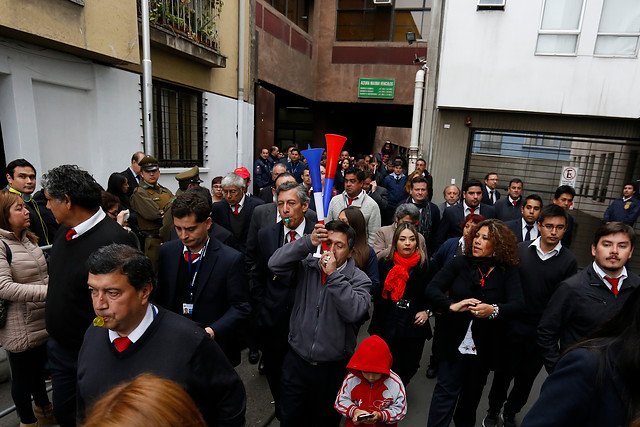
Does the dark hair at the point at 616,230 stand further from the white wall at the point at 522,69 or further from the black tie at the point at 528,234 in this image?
the white wall at the point at 522,69

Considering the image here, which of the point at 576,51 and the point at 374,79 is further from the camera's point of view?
the point at 374,79

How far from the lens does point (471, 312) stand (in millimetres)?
2816

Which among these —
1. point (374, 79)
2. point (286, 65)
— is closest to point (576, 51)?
point (374, 79)

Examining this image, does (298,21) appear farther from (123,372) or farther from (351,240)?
(123,372)

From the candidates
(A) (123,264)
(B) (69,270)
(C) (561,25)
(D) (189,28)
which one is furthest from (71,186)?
(C) (561,25)

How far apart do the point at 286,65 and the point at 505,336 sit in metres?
12.1

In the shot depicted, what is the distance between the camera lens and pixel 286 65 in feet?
43.0

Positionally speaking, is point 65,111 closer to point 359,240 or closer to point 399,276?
point 359,240

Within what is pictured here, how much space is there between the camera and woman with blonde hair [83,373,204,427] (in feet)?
3.20

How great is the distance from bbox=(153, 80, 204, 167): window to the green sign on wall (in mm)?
7729

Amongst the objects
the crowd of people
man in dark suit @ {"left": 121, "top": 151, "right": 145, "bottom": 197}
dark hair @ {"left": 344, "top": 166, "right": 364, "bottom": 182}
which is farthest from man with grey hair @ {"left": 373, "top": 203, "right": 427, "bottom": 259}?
man in dark suit @ {"left": 121, "top": 151, "right": 145, "bottom": 197}

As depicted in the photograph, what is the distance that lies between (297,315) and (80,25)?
18.2 feet

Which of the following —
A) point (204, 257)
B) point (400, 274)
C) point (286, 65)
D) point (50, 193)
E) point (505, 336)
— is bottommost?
point (505, 336)

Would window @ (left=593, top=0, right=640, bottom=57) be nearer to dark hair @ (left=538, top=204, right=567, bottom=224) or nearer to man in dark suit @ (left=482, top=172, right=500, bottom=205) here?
man in dark suit @ (left=482, top=172, right=500, bottom=205)
